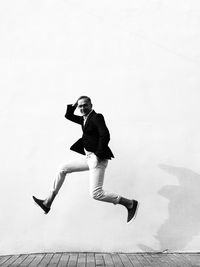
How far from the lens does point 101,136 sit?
4.36 m

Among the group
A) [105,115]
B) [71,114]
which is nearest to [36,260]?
[71,114]

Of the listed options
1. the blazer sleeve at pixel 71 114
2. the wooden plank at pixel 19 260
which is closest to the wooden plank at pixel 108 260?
the wooden plank at pixel 19 260

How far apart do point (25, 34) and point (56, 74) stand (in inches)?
29.0

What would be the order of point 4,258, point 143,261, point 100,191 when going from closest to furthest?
point 100,191 < point 143,261 < point 4,258

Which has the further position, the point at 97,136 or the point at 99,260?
the point at 99,260

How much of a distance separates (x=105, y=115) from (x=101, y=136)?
1.18 meters

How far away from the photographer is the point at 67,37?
5.66m

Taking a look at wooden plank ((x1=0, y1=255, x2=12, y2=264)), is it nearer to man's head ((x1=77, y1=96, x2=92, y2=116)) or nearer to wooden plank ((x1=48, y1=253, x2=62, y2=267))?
wooden plank ((x1=48, y1=253, x2=62, y2=267))

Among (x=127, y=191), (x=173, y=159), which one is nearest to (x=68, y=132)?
(x=127, y=191)

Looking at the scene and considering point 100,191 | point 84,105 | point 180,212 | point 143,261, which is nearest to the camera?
point 100,191

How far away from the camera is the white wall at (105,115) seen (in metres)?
5.34

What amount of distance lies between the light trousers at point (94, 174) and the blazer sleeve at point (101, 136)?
0.40 feet

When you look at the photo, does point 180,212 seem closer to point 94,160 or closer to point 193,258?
point 193,258

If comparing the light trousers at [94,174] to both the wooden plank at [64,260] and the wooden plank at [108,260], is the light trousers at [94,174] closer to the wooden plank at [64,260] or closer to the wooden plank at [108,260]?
the wooden plank at [108,260]
